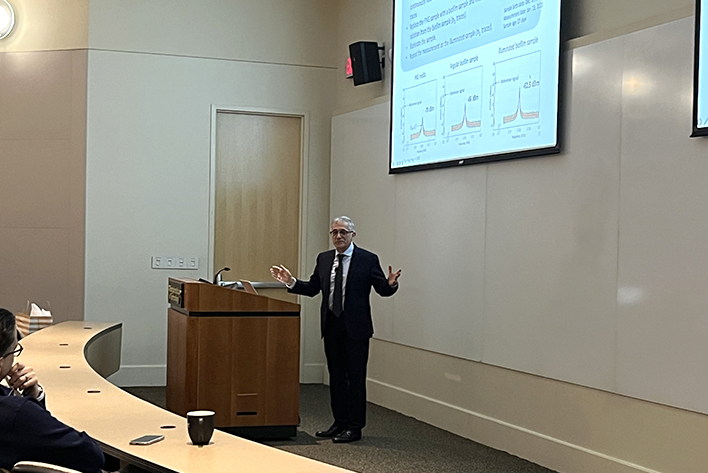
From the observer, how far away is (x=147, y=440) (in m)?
2.87

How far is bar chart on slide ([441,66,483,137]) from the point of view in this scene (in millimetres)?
6285

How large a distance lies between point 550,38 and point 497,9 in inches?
25.3

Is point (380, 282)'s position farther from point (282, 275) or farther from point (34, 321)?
point (34, 321)

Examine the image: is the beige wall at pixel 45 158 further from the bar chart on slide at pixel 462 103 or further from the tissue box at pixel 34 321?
the bar chart on slide at pixel 462 103

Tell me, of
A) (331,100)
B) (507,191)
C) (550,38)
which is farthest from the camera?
(331,100)

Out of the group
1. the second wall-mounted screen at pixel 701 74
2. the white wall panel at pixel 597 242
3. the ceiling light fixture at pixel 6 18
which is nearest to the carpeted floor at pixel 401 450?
the white wall panel at pixel 597 242

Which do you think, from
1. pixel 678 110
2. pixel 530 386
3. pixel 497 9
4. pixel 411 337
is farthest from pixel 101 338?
pixel 678 110

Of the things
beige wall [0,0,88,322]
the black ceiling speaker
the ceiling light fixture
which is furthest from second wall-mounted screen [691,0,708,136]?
the ceiling light fixture

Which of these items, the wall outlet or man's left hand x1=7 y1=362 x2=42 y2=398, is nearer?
man's left hand x1=7 y1=362 x2=42 y2=398

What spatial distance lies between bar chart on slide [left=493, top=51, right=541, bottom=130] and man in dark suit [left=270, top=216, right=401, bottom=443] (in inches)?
49.6

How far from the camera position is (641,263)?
4.92 metres

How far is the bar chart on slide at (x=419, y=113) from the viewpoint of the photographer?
22.4ft

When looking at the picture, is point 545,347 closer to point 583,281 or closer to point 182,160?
point 583,281

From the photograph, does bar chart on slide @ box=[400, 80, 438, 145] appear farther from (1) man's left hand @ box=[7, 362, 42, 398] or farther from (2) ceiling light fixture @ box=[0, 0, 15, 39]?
(1) man's left hand @ box=[7, 362, 42, 398]
